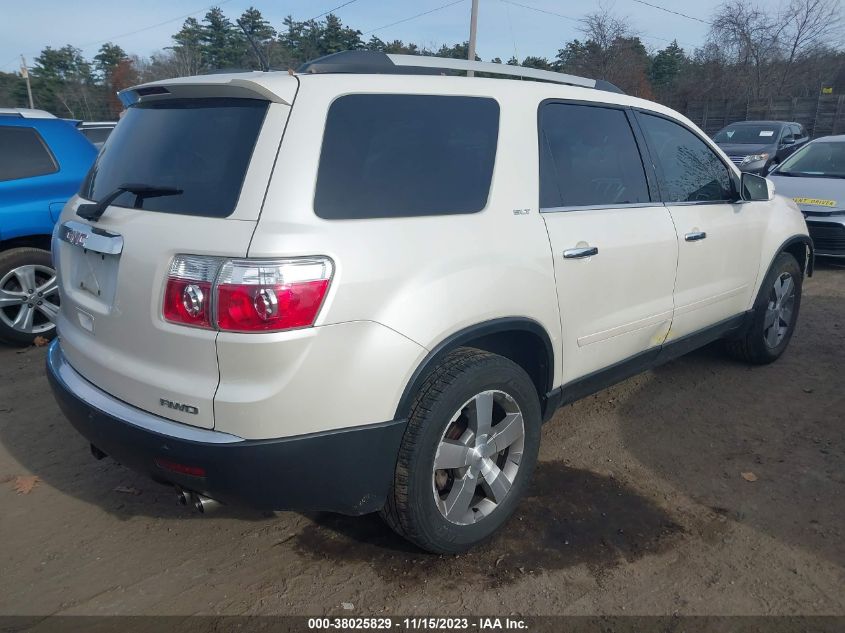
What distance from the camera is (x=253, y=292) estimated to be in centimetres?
207

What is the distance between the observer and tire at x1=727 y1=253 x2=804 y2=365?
15.3 ft

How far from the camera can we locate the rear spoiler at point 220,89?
7.42ft

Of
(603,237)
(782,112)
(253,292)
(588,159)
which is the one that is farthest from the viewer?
(782,112)

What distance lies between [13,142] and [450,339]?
4.65 metres

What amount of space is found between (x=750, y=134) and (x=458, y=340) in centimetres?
1465

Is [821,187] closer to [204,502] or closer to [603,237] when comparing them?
[603,237]

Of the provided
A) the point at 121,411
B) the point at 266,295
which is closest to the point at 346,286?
the point at 266,295

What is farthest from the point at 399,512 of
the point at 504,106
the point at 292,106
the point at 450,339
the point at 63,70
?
the point at 63,70

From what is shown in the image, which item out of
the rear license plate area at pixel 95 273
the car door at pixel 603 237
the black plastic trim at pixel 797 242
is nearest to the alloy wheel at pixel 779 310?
the black plastic trim at pixel 797 242

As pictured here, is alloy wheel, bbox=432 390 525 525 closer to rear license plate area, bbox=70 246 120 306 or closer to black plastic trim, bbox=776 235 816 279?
rear license plate area, bbox=70 246 120 306

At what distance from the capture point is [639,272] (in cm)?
338

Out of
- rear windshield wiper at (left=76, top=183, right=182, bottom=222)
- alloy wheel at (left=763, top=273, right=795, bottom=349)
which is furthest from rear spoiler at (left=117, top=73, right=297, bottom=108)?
alloy wheel at (left=763, top=273, right=795, bottom=349)

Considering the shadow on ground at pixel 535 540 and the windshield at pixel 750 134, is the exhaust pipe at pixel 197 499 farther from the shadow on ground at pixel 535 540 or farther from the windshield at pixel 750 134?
the windshield at pixel 750 134

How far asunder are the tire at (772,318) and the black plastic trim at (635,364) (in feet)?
0.54
